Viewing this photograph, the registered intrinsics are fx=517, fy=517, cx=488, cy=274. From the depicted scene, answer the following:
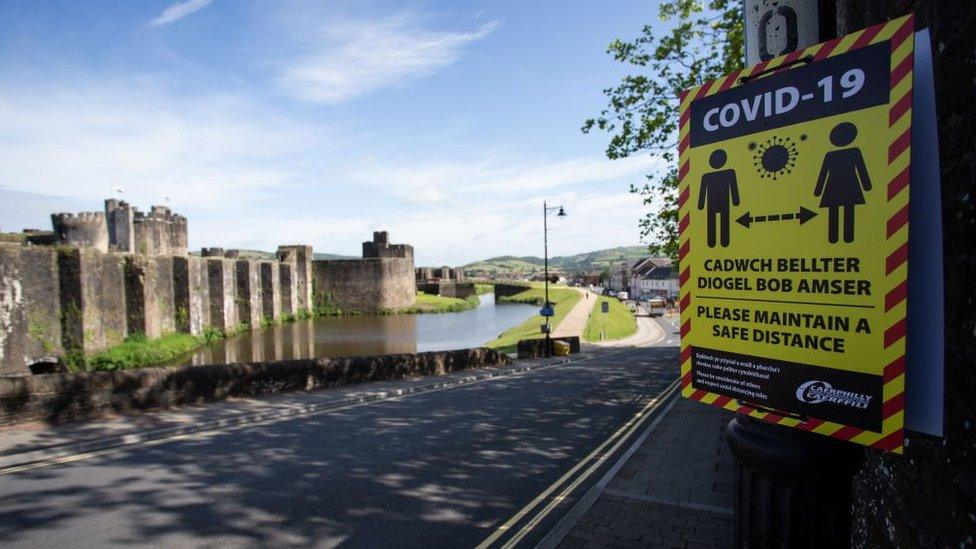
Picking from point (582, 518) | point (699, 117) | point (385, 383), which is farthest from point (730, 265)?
point (385, 383)

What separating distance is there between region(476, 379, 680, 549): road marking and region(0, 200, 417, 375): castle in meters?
19.9

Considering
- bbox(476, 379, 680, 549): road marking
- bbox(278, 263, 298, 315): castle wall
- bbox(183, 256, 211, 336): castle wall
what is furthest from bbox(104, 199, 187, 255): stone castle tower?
bbox(476, 379, 680, 549): road marking

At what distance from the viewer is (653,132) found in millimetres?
15422

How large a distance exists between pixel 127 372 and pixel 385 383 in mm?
6312

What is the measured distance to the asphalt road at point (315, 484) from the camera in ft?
16.4

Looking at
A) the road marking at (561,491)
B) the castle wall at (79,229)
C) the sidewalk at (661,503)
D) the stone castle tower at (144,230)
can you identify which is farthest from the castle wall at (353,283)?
the sidewalk at (661,503)


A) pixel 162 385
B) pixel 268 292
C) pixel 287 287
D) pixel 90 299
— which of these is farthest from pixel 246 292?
pixel 162 385

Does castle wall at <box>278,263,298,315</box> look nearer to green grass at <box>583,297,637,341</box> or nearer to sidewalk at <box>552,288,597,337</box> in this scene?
sidewalk at <box>552,288,597,337</box>

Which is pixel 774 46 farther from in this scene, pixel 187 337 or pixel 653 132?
pixel 187 337

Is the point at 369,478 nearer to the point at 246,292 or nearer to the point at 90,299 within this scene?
the point at 90,299

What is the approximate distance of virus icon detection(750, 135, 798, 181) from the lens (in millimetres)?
1784

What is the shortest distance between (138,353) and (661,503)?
27366 millimetres

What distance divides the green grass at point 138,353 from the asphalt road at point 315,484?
55.6 ft

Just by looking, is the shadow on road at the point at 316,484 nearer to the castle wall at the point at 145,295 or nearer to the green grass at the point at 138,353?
the green grass at the point at 138,353
